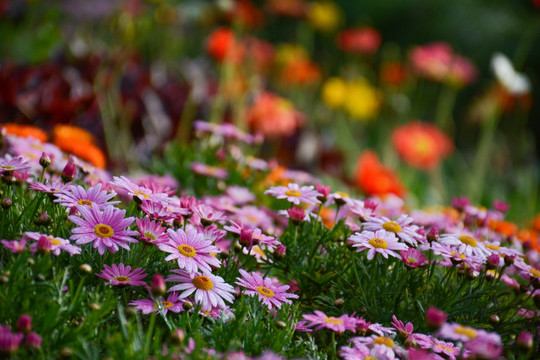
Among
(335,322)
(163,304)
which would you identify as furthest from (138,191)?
(335,322)

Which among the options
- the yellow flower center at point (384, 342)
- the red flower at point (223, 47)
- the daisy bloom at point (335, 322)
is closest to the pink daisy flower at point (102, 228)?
the daisy bloom at point (335, 322)

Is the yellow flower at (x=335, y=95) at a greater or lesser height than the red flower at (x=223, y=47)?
lesser

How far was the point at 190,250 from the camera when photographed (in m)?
1.04

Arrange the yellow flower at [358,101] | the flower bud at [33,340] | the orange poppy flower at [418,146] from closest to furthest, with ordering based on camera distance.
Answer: the flower bud at [33,340] < the orange poppy flower at [418,146] < the yellow flower at [358,101]

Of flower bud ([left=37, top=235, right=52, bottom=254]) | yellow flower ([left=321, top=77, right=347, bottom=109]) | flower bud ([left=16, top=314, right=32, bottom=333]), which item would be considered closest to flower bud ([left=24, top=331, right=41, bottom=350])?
flower bud ([left=16, top=314, right=32, bottom=333])

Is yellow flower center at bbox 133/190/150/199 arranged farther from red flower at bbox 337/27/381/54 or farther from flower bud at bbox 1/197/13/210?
red flower at bbox 337/27/381/54

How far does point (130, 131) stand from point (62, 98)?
933mm

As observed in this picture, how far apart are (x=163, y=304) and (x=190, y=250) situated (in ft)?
0.36

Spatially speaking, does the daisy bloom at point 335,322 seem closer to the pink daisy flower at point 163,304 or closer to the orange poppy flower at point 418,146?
the pink daisy flower at point 163,304

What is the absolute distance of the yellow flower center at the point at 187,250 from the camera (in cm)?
102

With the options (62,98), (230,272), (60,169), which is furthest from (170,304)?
(62,98)

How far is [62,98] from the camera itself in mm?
2469

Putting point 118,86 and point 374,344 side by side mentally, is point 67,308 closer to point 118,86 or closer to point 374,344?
point 374,344

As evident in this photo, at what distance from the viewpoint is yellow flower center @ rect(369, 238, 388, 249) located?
1.08 m
